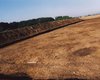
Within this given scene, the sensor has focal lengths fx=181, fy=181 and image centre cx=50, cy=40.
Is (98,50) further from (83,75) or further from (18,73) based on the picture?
(18,73)

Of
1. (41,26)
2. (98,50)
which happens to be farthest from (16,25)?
(98,50)

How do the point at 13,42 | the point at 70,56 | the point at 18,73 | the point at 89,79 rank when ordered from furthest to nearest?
the point at 13,42, the point at 70,56, the point at 18,73, the point at 89,79

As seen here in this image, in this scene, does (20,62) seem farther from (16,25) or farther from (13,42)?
(16,25)

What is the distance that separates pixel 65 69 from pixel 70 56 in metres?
0.87

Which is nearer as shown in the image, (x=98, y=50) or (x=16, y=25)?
(x=98, y=50)

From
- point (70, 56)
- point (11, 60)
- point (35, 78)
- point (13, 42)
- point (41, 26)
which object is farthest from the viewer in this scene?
point (41, 26)

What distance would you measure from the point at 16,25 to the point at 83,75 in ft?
32.2

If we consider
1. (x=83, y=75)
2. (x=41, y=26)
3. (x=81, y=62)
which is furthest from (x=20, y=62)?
(x=41, y=26)

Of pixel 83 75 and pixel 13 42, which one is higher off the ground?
pixel 83 75

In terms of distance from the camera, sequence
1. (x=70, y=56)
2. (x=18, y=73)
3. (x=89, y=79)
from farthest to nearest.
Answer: (x=70, y=56)
(x=18, y=73)
(x=89, y=79)

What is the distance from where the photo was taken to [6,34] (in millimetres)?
8406

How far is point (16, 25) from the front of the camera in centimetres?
1258

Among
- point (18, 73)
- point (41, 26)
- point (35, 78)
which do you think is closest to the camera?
point (35, 78)

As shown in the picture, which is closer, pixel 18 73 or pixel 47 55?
pixel 18 73
